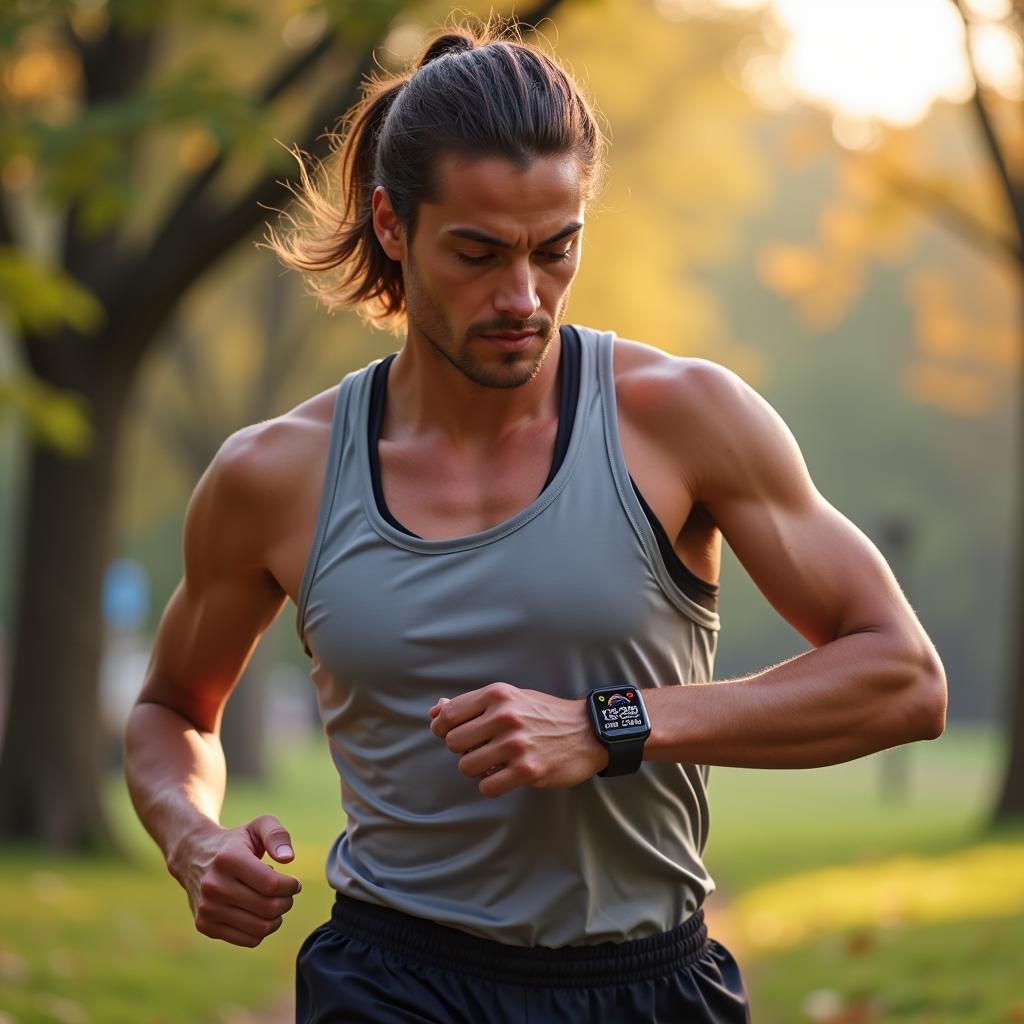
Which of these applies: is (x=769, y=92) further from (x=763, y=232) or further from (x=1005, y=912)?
(x=763, y=232)

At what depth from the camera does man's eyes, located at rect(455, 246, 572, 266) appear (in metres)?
2.86

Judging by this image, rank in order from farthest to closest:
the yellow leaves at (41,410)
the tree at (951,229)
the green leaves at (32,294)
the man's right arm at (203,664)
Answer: the tree at (951,229) → the yellow leaves at (41,410) → the green leaves at (32,294) → the man's right arm at (203,664)

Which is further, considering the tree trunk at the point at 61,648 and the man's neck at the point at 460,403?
the tree trunk at the point at 61,648

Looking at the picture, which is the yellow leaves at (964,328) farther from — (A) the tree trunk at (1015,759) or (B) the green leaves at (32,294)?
(B) the green leaves at (32,294)

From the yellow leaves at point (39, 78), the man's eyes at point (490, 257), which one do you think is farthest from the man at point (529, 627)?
the yellow leaves at point (39, 78)

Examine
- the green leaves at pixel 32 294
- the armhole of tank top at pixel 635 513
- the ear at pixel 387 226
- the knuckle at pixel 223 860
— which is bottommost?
the knuckle at pixel 223 860

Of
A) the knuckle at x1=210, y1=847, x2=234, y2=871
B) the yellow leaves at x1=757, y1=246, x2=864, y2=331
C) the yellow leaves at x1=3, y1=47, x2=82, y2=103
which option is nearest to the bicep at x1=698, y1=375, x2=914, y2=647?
the knuckle at x1=210, y1=847, x2=234, y2=871

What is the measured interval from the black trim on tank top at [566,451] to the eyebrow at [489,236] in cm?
32

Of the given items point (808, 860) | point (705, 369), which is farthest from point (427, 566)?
point (808, 860)

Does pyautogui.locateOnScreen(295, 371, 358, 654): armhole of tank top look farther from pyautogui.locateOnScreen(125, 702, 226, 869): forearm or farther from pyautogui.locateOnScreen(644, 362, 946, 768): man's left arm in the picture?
pyautogui.locateOnScreen(644, 362, 946, 768): man's left arm

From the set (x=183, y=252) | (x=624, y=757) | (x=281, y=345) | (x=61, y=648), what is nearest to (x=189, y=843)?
(x=624, y=757)

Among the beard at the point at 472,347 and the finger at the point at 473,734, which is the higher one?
the beard at the point at 472,347

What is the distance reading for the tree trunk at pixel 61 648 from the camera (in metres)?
11.6

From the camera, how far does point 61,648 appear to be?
11812 millimetres
